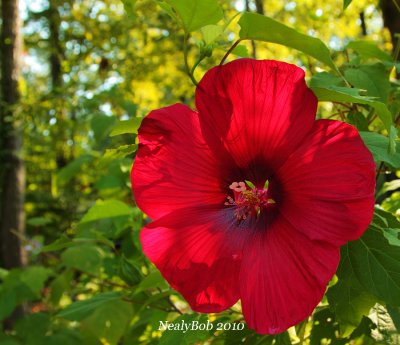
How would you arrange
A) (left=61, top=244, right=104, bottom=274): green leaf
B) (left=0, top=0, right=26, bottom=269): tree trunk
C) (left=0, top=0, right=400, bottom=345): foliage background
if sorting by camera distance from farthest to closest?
(left=0, top=0, right=26, bottom=269): tree trunk → (left=61, top=244, right=104, bottom=274): green leaf → (left=0, top=0, right=400, bottom=345): foliage background

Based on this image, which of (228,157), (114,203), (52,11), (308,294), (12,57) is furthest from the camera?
(52,11)

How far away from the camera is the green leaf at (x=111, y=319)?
3.83 feet

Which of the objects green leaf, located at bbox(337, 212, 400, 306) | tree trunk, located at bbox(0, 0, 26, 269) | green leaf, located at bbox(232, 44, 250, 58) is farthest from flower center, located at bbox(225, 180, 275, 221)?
tree trunk, located at bbox(0, 0, 26, 269)

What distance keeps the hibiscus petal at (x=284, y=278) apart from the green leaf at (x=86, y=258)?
123 centimetres

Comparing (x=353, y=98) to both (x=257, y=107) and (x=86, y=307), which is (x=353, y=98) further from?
(x=86, y=307)

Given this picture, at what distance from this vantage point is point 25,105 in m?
4.19

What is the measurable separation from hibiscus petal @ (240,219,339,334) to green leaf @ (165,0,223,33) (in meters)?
0.29

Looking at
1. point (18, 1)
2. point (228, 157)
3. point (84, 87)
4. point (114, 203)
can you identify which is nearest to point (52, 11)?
point (18, 1)

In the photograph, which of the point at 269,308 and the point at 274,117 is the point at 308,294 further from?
the point at 274,117

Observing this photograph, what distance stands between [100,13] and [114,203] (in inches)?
166

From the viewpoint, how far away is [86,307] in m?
1.10

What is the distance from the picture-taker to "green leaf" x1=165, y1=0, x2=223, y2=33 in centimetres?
65

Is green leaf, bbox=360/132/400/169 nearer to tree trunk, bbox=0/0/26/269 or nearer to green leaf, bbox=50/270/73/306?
green leaf, bbox=50/270/73/306

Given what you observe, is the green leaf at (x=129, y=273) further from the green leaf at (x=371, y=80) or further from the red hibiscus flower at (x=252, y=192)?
the green leaf at (x=371, y=80)
